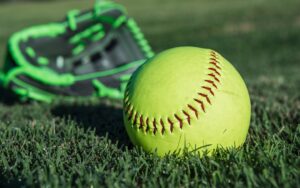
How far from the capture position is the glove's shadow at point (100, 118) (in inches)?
135

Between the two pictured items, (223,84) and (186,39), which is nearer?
(223,84)

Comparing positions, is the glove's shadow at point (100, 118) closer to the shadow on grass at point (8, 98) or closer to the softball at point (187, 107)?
the softball at point (187, 107)

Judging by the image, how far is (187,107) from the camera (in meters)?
2.68

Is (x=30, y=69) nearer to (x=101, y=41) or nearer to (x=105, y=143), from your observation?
(x=101, y=41)

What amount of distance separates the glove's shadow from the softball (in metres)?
0.44

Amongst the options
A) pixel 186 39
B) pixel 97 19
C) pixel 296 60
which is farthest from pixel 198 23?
pixel 97 19

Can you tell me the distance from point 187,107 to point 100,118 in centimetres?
160

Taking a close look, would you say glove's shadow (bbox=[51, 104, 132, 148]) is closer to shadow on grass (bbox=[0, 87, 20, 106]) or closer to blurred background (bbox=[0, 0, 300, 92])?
shadow on grass (bbox=[0, 87, 20, 106])

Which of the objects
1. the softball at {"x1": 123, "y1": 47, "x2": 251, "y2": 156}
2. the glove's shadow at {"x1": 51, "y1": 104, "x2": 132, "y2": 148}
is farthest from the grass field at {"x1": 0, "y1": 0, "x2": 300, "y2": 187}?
the softball at {"x1": 123, "y1": 47, "x2": 251, "y2": 156}

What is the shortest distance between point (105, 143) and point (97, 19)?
3.16 m

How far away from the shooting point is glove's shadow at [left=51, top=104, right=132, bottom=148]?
343cm

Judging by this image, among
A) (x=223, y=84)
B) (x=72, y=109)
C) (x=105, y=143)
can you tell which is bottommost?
(x=72, y=109)

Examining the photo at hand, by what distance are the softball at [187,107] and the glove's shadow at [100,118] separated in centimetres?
44

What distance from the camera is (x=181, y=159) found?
2727 mm
